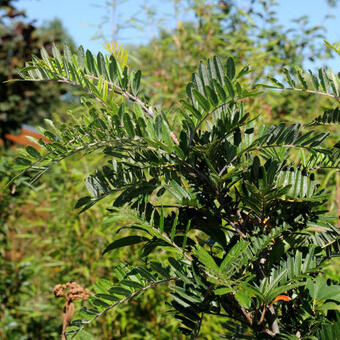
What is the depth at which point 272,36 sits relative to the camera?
2.87 meters

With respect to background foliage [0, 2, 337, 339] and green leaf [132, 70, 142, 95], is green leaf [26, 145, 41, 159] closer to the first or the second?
green leaf [132, 70, 142, 95]

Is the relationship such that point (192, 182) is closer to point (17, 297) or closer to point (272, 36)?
point (17, 297)

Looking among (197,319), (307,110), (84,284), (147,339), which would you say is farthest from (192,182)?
(307,110)

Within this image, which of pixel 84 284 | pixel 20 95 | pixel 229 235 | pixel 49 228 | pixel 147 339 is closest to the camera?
pixel 229 235

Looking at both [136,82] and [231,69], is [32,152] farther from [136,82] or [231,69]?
[231,69]

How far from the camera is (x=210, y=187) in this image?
0.80m

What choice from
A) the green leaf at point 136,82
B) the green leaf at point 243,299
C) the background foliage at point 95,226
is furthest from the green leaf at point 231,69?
the background foliage at point 95,226

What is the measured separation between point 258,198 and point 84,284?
1.63 meters

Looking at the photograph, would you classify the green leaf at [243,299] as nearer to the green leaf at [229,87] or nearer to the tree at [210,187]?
the tree at [210,187]

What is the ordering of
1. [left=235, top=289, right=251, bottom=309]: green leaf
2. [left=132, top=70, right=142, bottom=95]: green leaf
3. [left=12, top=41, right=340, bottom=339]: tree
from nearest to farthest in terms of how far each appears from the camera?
[left=235, top=289, right=251, bottom=309]: green leaf, [left=12, top=41, right=340, bottom=339]: tree, [left=132, top=70, right=142, bottom=95]: green leaf

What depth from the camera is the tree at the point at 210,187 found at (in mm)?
729

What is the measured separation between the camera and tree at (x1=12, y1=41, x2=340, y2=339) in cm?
73

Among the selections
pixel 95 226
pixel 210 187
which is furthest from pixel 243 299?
pixel 95 226

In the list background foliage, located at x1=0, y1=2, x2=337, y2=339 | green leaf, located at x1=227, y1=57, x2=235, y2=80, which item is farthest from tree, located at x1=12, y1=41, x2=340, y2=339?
background foliage, located at x1=0, y1=2, x2=337, y2=339
